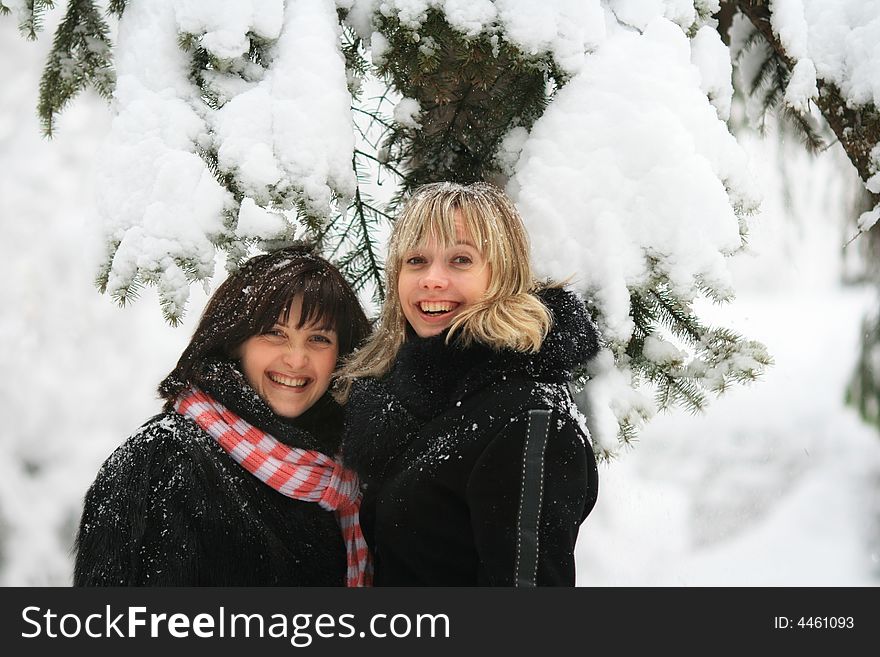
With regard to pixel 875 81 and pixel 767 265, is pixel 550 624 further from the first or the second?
pixel 767 265

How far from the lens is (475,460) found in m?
1.91

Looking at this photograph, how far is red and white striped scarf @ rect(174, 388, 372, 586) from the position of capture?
91.2 inches

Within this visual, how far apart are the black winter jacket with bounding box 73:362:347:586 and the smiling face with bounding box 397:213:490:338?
24.1 inches

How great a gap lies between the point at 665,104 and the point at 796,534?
790 cm

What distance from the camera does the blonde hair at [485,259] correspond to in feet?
6.42

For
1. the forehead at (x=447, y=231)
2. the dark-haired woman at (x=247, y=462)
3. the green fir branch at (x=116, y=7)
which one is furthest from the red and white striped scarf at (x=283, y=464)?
the green fir branch at (x=116, y=7)

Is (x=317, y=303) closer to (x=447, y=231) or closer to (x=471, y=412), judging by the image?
(x=447, y=231)

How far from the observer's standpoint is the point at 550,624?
1.87 m

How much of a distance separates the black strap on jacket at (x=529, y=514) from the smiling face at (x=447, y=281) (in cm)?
44

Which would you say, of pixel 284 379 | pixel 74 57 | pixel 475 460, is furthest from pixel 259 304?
pixel 74 57

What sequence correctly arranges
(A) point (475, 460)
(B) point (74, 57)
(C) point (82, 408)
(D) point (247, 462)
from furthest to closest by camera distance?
(C) point (82, 408), (B) point (74, 57), (D) point (247, 462), (A) point (475, 460)

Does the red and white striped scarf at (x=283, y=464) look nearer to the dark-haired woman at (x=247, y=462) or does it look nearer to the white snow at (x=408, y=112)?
the dark-haired woman at (x=247, y=462)

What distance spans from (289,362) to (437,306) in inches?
23.2

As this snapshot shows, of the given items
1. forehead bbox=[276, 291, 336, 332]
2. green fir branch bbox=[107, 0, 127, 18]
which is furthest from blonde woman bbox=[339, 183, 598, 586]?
green fir branch bbox=[107, 0, 127, 18]
